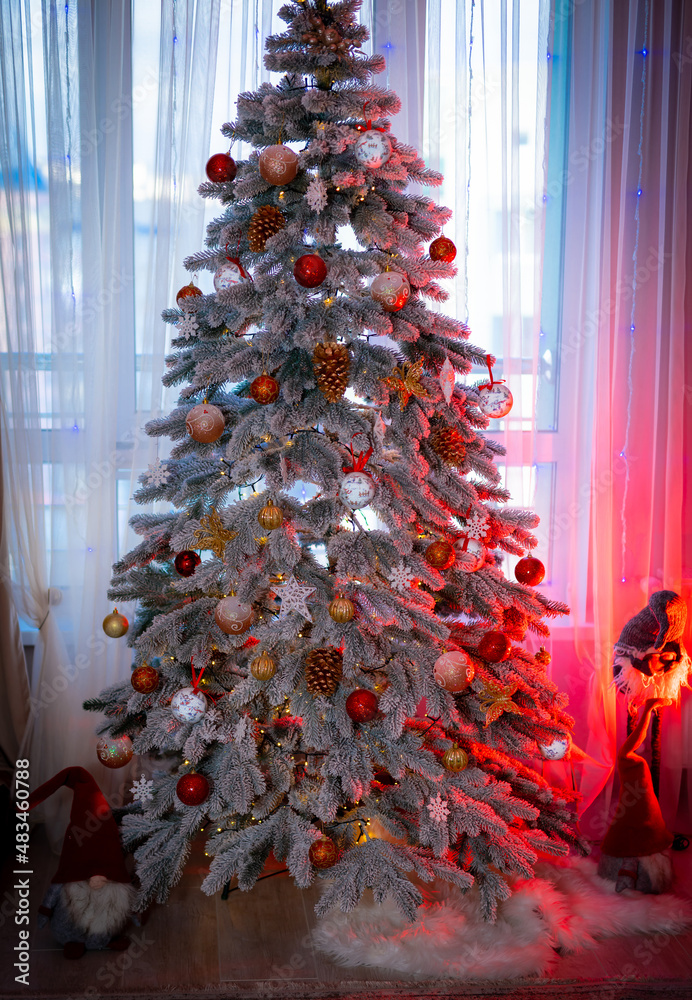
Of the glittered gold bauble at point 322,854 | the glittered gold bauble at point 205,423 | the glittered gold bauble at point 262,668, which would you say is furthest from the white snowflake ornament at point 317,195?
the glittered gold bauble at point 322,854

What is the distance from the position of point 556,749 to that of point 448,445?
0.82 metres

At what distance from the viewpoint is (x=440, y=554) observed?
1.73 metres

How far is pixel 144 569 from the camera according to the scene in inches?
77.4

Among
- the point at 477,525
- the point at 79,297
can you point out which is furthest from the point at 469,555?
the point at 79,297

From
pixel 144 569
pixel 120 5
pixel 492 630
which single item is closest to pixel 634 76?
pixel 120 5

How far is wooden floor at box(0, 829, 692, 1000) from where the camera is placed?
172 cm

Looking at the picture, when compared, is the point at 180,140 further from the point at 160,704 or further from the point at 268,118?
the point at 160,704

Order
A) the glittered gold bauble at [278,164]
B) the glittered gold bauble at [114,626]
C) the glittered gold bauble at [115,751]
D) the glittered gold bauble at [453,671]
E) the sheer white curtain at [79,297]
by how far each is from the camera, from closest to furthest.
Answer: the glittered gold bauble at [278,164] → the glittered gold bauble at [453,671] → the glittered gold bauble at [115,751] → the glittered gold bauble at [114,626] → the sheer white curtain at [79,297]

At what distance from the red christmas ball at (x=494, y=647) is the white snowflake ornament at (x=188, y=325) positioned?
94 cm

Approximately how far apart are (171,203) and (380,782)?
5.29 ft

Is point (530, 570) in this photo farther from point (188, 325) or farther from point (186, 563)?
point (188, 325)

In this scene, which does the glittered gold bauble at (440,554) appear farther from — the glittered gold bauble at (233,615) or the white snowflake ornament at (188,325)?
the white snowflake ornament at (188,325)

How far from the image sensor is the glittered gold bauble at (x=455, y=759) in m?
1.81

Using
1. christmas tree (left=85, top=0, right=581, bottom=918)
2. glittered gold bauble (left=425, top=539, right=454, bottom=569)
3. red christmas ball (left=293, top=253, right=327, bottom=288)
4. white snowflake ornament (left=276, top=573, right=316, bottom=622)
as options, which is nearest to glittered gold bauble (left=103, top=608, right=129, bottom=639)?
christmas tree (left=85, top=0, right=581, bottom=918)
